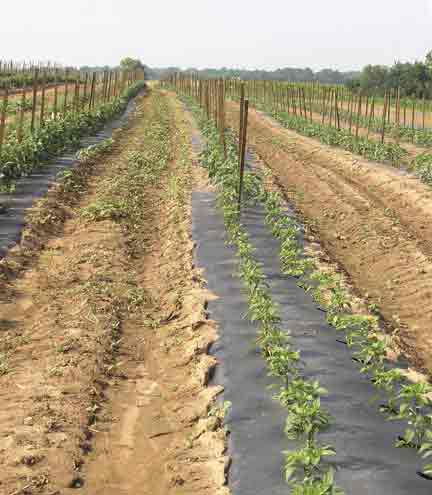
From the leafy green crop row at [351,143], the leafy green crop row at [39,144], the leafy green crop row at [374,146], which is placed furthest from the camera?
the leafy green crop row at [351,143]

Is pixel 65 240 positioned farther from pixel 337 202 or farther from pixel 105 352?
pixel 337 202

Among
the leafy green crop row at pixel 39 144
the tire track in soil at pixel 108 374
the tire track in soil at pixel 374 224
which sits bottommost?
the tire track in soil at pixel 108 374

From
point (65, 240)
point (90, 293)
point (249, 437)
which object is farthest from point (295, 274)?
point (65, 240)

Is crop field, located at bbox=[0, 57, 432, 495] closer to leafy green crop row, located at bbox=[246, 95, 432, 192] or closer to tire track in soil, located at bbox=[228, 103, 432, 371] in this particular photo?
tire track in soil, located at bbox=[228, 103, 432, 371]

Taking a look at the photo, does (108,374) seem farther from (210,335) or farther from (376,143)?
(376,143)

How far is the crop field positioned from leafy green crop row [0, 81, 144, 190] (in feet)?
0.27

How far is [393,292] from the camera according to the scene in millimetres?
7551

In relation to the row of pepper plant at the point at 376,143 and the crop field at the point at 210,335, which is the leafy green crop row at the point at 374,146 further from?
the crop field at the point at 210,335

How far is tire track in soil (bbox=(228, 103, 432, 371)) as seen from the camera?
7086mm

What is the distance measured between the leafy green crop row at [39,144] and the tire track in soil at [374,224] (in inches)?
208

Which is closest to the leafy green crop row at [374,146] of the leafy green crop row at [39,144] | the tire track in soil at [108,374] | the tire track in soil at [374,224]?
the tire track in soil at [374,224]

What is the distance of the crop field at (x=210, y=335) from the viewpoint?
154 inches

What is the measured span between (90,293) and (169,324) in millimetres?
1064

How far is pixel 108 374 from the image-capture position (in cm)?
528
